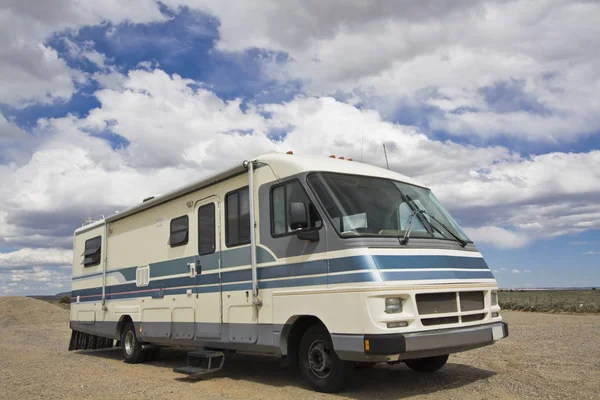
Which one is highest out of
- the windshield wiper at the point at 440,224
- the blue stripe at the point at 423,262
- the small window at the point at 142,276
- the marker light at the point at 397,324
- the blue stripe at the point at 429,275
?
the windshield wiper at the point at 440,224

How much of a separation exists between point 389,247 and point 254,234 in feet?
7.50

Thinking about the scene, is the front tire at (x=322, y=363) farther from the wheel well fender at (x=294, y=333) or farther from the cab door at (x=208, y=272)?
the cab door at (x=208, y=272)

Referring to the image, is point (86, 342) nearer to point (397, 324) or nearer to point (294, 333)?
point (294, 333)

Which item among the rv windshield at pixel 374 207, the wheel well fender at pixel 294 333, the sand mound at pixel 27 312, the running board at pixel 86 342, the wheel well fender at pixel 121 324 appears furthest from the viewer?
the sand mound at pixel 27 312

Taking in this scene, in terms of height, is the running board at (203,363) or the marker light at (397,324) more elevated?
the marker light at (397,324)

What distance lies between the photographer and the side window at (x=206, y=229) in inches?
367

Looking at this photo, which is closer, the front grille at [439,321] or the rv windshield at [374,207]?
the front grille at [439,321]

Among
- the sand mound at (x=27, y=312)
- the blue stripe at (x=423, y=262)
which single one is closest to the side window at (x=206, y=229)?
the blue stripe at (x=423, y=262)

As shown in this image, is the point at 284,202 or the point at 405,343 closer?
the point at 405,343

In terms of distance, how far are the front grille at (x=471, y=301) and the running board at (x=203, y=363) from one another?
388 centimetres

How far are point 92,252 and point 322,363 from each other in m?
8.61

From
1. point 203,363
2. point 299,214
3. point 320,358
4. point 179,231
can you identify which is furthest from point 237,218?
point 320,358

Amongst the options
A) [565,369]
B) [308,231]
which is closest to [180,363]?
[308,231]

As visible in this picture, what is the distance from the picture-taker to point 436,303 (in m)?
6.86
